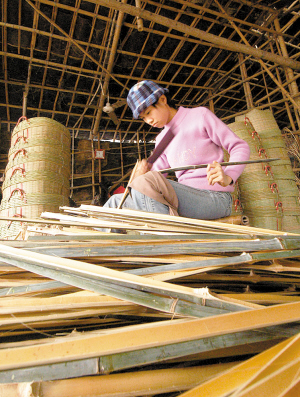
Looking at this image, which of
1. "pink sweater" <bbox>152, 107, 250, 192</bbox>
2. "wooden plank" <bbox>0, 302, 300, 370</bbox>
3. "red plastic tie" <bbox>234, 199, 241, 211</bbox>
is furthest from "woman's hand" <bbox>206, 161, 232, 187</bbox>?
"red plastic tie" <bbox>234, 199, 241, 211</bbox>

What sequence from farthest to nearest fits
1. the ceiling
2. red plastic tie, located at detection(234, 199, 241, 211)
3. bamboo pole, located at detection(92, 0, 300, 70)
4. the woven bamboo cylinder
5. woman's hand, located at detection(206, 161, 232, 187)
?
the ceiling < red plastic tie, located at detection(234, 199, 241, 211) < the woven bamboo cylinder < bamboo pole, located at detection(92, 0, 300, 70) < woman's hand, located at detection(206, 161, 232, 187)

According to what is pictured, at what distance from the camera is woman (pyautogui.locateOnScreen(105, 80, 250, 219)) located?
3.66ft

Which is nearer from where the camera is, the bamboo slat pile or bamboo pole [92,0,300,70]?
the bamboo slat pile

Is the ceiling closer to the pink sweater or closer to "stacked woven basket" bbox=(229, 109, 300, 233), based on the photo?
"stacked woven basket" bbox=(229, 109, 300, 233)

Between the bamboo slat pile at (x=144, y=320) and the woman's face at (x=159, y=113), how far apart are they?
3.64 ft

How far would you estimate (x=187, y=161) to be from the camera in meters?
1.47

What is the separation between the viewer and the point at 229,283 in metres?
0.56

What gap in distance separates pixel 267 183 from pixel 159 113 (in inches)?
85.7

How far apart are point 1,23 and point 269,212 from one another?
464 centimetres

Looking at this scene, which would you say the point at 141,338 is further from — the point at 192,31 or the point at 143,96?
the point at 192,31

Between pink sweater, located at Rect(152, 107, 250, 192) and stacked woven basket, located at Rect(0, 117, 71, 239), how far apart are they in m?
1.65

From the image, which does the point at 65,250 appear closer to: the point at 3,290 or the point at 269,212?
the point at 3,290

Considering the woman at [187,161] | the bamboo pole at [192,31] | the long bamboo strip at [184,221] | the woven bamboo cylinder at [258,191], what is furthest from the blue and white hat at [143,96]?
the woven bamboo cylinder at [258,191]

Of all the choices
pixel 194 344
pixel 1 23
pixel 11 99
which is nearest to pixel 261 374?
pixel 194 344
